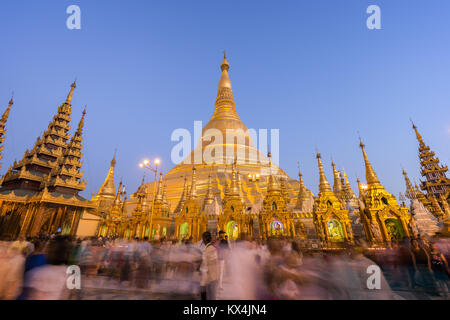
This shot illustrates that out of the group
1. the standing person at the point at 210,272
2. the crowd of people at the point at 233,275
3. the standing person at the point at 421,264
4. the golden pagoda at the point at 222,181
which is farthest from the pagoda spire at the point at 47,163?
the standing person at the point at 421,264

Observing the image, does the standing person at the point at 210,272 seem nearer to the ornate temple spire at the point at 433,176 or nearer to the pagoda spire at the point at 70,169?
the pagoda spire at the point at 70,169

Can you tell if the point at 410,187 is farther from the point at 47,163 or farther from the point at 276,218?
the point at 47,163

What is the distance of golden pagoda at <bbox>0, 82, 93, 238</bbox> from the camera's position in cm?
1817

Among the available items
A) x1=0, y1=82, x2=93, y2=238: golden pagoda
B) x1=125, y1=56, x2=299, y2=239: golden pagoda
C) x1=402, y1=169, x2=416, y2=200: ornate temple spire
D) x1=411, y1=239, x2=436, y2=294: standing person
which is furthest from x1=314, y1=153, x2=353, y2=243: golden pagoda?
x1=0, y1=82, x2=93, y2=238: golden pagoda

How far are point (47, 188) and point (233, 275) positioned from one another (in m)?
23.4

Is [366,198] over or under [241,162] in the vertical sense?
under

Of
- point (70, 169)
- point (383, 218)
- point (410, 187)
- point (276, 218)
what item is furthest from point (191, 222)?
point (410, 187)

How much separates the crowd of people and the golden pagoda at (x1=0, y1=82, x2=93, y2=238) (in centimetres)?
1410
